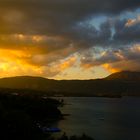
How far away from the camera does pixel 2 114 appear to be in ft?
198

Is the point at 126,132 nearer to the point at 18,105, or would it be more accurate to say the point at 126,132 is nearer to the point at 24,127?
the point at 18,105

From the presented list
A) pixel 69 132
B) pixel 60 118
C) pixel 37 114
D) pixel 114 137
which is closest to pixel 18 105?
pixel 37 114

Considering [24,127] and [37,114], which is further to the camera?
[37,114]

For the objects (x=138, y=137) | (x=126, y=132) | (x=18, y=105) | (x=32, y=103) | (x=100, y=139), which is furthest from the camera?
(x=32, y=103)

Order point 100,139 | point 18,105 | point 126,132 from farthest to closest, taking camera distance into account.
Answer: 1. point 18,105
2. point 126,132
3. point 100,139

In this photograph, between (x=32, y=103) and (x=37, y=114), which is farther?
(x=32, y=103)

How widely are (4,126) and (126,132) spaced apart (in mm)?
52244

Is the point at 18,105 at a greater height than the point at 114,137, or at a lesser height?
greater

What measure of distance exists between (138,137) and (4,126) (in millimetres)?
45822

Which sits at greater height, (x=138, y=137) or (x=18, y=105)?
(x=18, y=105)

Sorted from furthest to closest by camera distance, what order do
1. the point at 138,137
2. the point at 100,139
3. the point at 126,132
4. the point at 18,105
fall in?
the point at 18,105 < the point at 126,132 < the point at 138,137 < the point at 100,139

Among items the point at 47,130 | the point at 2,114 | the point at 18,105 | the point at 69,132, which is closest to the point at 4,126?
the point at 2,114

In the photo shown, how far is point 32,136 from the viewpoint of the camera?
60.1 m

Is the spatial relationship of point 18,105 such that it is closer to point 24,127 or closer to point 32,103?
point 32,103
